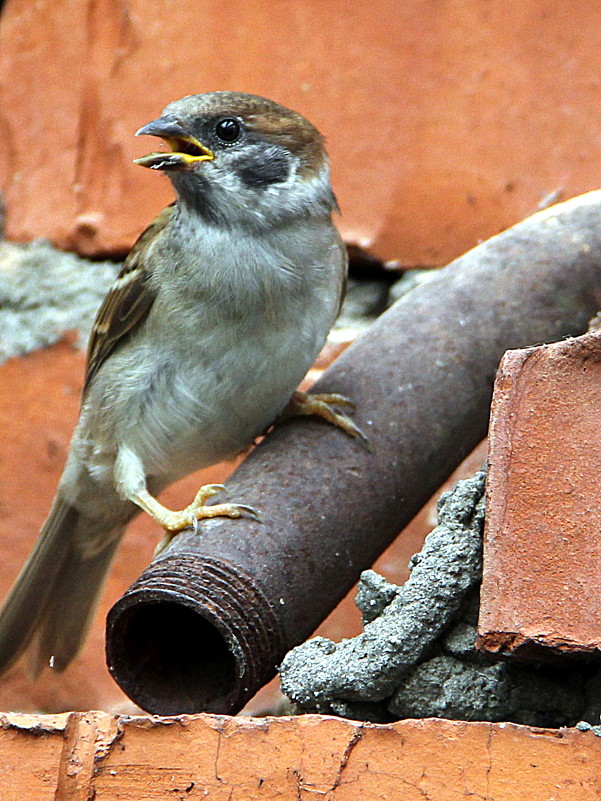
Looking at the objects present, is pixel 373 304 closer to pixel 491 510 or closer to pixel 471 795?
pixel 491 510

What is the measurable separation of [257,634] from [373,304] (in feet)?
3.01

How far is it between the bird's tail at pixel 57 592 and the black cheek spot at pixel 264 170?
2.17 feet

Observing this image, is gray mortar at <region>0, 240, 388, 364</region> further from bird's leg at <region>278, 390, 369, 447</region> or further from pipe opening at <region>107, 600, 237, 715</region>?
pipe opening at <region>107, 600, 237, 715</region>

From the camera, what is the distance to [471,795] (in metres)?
0.94

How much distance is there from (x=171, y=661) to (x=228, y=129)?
0.97m

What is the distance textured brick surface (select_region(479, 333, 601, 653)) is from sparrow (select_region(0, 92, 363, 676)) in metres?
0.83

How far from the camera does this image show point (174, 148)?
1976 mm

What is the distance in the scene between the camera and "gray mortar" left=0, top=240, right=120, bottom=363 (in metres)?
2.08

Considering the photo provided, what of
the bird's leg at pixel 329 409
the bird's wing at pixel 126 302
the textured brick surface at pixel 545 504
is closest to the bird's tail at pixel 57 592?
the bird's wing at pixel 126 302

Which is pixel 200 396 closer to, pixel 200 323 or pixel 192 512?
pixel 200 323

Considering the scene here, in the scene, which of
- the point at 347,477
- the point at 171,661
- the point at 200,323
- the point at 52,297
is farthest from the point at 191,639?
the point at 52,297

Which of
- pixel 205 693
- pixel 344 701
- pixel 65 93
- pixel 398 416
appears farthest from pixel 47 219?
pixel 344 701

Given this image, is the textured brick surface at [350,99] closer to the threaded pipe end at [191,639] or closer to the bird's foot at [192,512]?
the bird's foot at [192,512]

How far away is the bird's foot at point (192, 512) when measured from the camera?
1391mm
